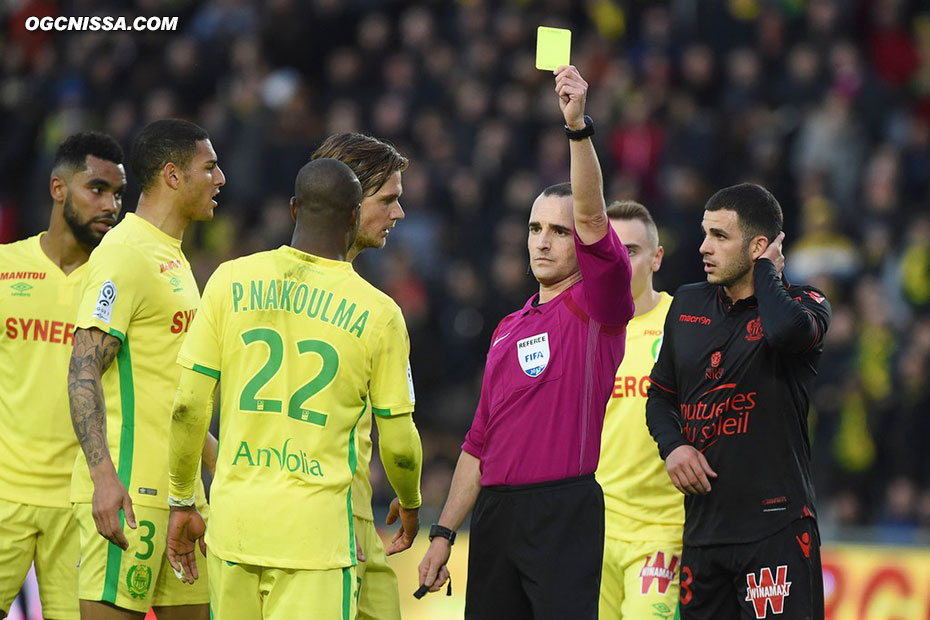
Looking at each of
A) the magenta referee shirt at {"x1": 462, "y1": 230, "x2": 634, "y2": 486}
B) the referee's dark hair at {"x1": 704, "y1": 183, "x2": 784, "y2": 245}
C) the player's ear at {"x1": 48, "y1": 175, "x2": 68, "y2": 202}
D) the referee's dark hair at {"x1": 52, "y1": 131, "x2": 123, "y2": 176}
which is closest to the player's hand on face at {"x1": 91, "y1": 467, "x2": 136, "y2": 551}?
the magenta referee shirt at {"x1": 462, "y1": 230, "x2": 634, "y2": 486}

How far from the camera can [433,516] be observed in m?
11.2

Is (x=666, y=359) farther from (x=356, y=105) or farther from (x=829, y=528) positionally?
(x=356, y=105)

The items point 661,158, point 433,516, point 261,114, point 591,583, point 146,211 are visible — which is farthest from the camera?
point 261,114

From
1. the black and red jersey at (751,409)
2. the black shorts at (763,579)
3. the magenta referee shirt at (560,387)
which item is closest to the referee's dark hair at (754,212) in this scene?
the black and red jersey at (751,409)

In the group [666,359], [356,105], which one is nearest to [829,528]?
[666,359]

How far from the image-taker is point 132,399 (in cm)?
622

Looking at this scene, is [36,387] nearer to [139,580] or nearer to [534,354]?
[139,580]

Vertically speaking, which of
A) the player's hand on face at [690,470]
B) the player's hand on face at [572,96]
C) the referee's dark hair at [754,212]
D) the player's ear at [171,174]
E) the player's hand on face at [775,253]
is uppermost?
the player's hand on face at [572,96]

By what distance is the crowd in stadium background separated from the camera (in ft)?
41.1

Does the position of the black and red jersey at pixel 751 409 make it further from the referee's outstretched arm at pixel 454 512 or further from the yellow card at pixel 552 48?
the yellow card at pixel 552 48

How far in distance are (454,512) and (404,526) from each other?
1.48 ft

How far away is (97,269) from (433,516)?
220 inches

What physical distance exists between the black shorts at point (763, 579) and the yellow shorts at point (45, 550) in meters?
3.07

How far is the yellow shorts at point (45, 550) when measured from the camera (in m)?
6.78
